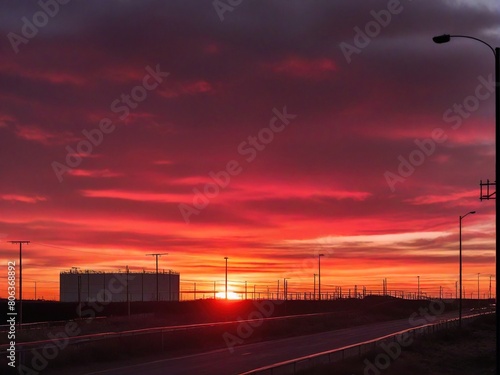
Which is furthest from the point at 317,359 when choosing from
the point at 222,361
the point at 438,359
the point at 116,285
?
the point at 116,285

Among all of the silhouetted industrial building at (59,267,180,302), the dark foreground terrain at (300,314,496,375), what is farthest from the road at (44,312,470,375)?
the silhouetted industrial building at (59,267,180,302)

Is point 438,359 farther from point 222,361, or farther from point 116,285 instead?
point 116,285

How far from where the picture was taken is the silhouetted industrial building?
15875cm

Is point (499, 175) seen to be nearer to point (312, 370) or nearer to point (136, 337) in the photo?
point (312, 370)

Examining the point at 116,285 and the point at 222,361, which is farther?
the point at 116,285

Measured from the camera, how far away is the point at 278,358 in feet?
139

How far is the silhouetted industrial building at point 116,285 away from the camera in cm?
15875

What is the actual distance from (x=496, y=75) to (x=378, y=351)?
2113cm

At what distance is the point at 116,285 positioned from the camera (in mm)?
161125

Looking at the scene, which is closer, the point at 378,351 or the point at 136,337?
the point at 378,351

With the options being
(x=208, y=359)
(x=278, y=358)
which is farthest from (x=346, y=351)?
(x=208, y=359)

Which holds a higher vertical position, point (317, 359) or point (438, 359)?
point (317, 359)

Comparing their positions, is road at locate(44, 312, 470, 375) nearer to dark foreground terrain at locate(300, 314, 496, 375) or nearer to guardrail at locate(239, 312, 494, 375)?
guardrail at locate(239, 312, 494, 375)

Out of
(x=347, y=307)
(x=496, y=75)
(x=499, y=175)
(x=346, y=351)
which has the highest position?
(x=496, y=75)
